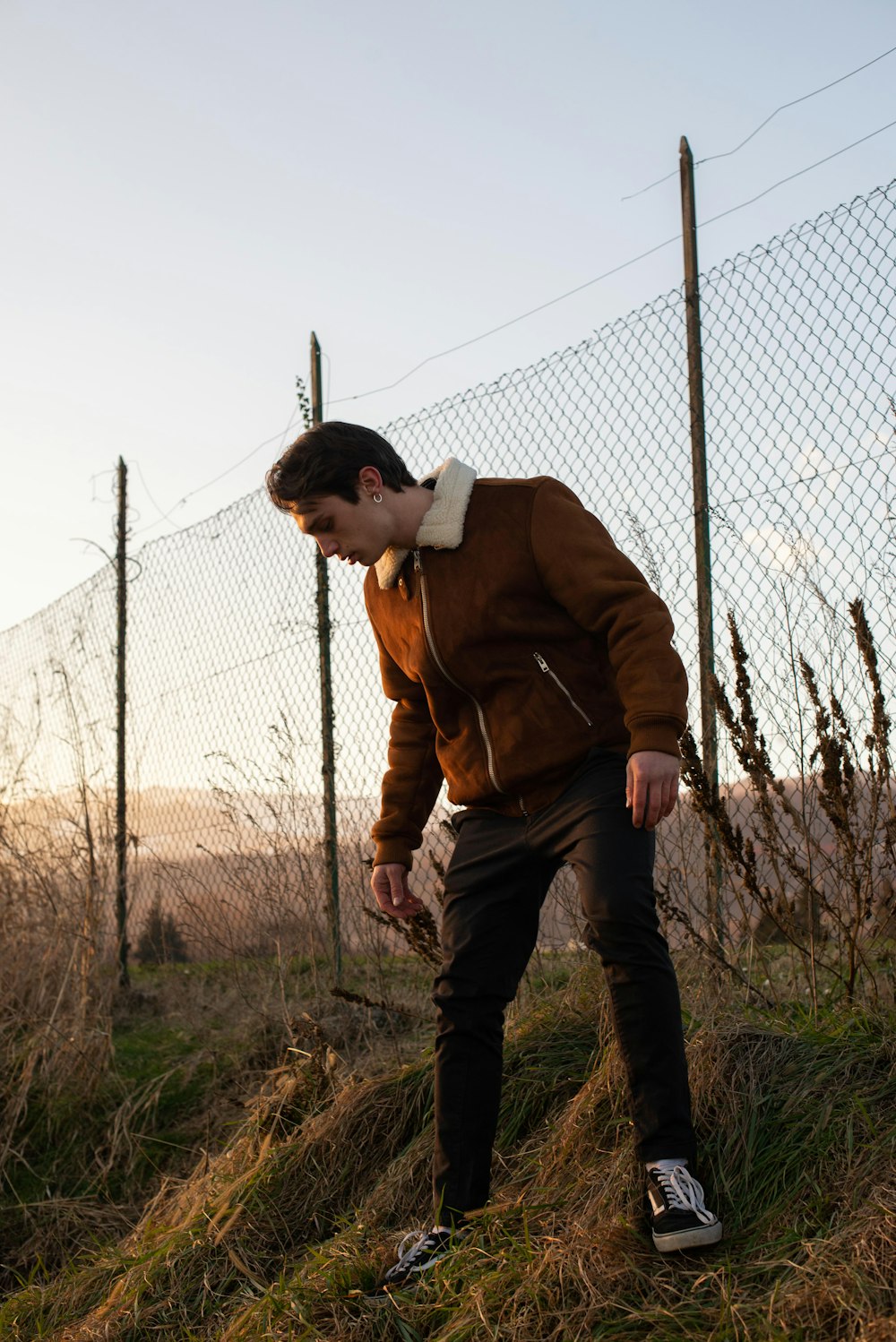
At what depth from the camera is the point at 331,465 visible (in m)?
2.66

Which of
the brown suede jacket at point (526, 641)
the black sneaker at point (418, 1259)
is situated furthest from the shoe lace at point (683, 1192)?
the brown suede jacket at point (526, 641)

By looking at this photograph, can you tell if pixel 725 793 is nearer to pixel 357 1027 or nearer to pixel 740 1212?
pixel 740 1212

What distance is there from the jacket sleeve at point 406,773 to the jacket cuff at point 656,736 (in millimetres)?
788

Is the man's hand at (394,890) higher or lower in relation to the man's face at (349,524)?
lower

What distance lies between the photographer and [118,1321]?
285 centimetres

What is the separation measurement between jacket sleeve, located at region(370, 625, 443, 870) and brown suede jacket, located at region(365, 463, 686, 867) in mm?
234

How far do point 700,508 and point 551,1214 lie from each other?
224 cm

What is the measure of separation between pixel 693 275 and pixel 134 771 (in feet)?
13.8

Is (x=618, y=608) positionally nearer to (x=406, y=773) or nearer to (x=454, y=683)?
(x=454, y=683)

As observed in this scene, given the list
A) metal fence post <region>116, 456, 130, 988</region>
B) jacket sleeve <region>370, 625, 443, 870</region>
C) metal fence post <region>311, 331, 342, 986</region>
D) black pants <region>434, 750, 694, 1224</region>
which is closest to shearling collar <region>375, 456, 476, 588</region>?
jacket sleeve <region>370, 625, 443, 870</region>

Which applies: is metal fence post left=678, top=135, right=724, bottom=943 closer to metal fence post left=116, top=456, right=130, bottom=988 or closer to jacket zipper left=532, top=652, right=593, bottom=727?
jacket zipper left=532, top=652, right=593, bottom=727

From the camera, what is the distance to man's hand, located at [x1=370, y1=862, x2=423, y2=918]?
297cm

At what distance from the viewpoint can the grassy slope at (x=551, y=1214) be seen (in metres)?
2.11

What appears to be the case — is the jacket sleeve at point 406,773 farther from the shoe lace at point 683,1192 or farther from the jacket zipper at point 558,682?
the shoe lace at point 683,1192
